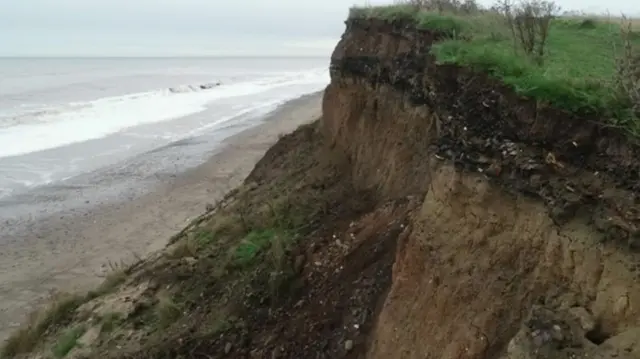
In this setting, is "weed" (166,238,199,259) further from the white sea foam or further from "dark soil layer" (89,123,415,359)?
the white sea foam

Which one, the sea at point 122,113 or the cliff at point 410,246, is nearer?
the cliff at point 410,246

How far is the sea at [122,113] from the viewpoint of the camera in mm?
29031

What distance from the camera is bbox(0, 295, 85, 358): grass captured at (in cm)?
1211

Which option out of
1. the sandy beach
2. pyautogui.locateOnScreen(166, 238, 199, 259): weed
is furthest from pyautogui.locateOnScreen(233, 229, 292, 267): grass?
the sandy beach

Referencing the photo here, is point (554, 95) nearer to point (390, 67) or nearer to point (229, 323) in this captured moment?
point (229, 323)

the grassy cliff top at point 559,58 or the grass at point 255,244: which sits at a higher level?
the grassy cliff top at point 559,58

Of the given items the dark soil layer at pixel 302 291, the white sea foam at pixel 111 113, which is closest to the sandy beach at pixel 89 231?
the dark soil layer at pixel 302 291

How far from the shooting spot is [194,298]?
10.6 m

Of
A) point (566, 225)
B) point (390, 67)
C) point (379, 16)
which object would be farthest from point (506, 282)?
point (379, 16)

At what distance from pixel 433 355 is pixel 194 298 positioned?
15.7ft

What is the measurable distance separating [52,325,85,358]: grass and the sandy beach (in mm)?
3194

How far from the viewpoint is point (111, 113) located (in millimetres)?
44156

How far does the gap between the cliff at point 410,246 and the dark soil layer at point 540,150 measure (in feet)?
0.05

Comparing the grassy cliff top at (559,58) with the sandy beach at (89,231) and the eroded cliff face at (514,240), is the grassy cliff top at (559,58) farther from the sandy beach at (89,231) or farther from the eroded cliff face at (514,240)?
the sandy beach at (89,231)
